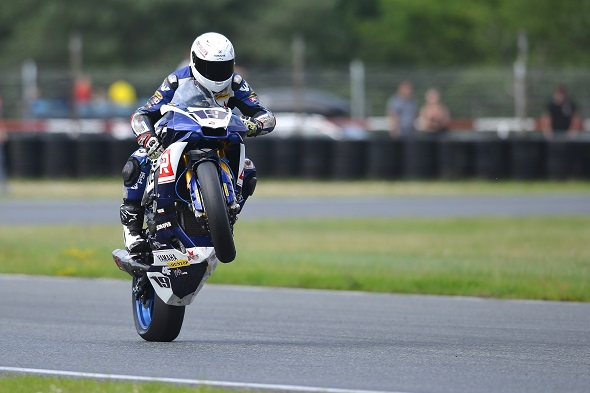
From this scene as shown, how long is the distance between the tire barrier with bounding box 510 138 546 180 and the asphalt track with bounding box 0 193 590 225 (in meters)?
0.90

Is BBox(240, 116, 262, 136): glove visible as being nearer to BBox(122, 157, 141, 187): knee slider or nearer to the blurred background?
BBox(122, 157, 141, 187): knee slider

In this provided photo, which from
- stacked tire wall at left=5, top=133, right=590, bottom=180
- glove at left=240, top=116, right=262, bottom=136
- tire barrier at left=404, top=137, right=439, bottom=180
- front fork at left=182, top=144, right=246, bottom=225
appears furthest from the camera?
tire barrier at left=404, top=137, right=439, bottom=180

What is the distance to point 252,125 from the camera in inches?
321

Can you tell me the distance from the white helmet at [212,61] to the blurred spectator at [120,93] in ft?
66.3

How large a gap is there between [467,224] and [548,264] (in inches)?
189

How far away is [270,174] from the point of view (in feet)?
80.6

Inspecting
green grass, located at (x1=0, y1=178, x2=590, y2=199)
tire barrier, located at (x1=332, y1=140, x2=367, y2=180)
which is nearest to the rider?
green grass, located at (x1=0, y1=178, x2=590, y2=199)

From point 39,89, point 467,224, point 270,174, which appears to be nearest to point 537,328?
point 467,224

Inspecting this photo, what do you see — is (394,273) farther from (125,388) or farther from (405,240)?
(125,388)

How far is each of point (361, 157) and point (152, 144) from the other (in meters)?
16.2

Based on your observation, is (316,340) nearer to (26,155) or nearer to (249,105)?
(249,105)

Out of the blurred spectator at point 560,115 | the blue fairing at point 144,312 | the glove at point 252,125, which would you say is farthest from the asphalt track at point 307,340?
the blurred spectator at point 560,115

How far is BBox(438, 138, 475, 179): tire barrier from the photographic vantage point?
23141mm

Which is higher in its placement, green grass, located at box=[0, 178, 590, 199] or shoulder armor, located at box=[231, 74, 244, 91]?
shoulder armor, located at box=[231, 74, 244, 91]
